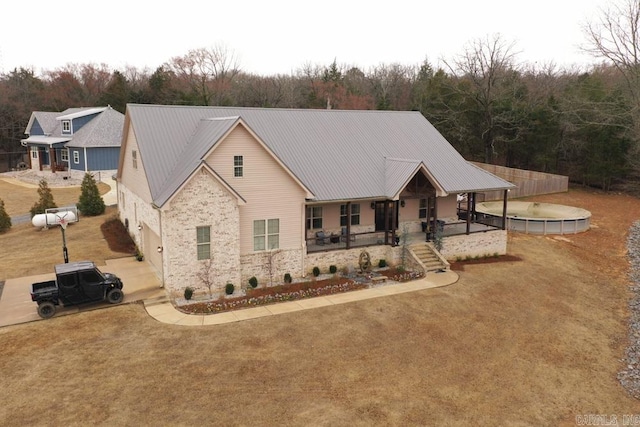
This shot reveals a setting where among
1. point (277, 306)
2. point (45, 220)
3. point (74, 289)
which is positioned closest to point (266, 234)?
point (277, 306)

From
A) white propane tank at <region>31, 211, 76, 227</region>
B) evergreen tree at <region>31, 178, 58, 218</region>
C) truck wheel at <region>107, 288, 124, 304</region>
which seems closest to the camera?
truck wheel at <region>107, 288, 124, 304</region>

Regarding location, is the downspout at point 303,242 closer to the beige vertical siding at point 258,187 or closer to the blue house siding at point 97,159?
the beige vertical siding at point 258,187

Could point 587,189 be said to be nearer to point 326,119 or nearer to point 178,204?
point 326,119

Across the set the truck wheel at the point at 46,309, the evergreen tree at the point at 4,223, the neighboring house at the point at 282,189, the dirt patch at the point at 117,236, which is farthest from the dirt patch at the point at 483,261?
the evergreen tree at the point at 4,223

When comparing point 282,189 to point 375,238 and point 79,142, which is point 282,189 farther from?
point 79,142

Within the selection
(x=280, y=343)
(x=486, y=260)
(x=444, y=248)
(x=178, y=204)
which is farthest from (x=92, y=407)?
(x=486, y=260)

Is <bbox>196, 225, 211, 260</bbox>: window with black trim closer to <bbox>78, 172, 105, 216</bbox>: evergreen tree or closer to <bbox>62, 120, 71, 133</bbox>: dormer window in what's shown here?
<bbox>78, 172, 105, 216</bbox>: evergreen tree

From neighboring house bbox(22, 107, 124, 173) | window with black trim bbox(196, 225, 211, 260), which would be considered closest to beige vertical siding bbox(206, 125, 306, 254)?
window with black trim bbox(196, 225, 211, 260)
